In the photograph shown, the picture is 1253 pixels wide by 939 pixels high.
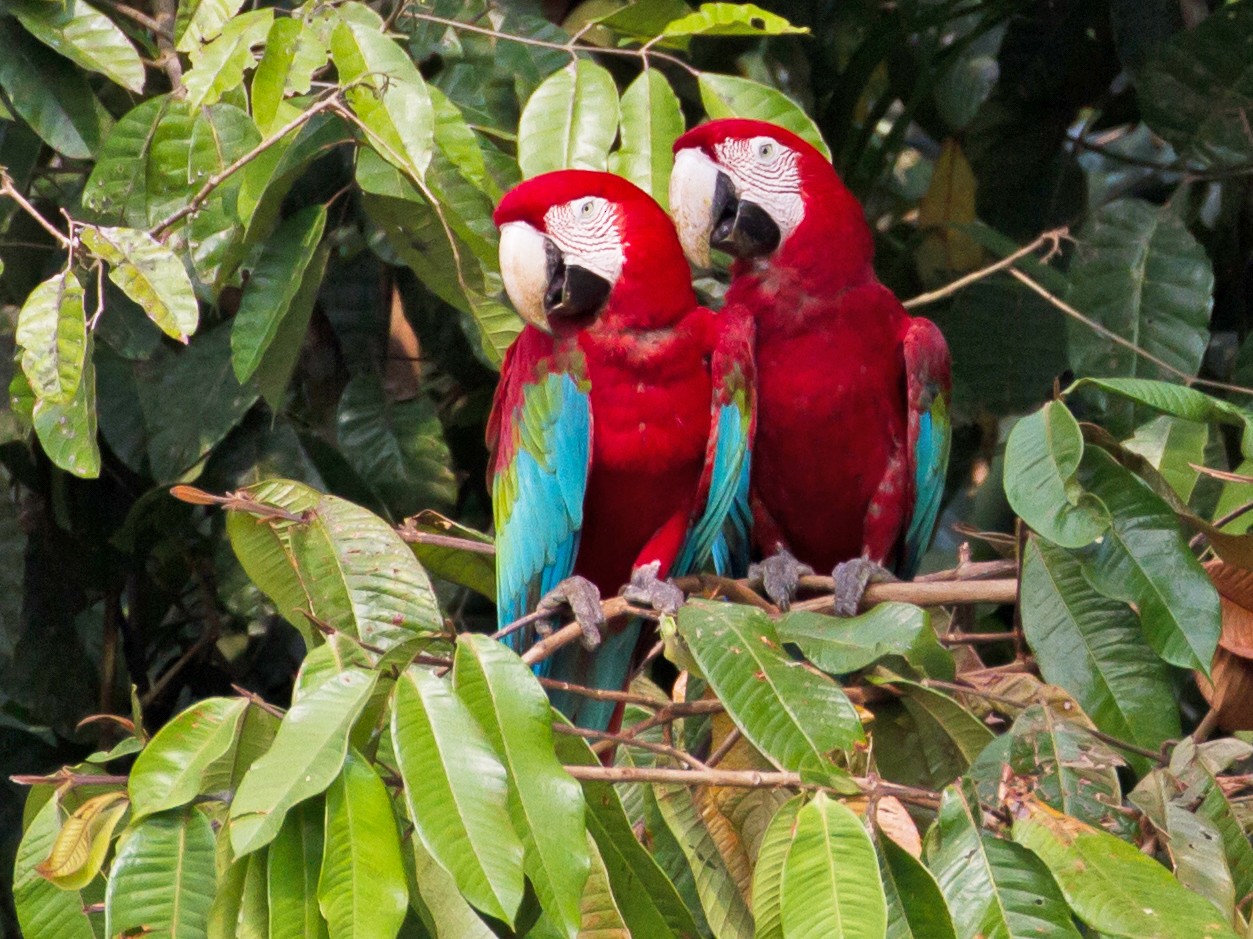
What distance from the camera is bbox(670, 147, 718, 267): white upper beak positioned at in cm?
161

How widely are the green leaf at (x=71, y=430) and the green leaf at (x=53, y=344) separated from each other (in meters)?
0.05

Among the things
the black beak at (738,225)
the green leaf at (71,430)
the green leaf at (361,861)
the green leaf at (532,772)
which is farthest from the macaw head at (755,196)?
the green leaf at (361,861)

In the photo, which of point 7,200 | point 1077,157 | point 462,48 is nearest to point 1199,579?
point 462,48

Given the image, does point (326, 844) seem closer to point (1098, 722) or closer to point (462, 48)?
point (1098, 722)

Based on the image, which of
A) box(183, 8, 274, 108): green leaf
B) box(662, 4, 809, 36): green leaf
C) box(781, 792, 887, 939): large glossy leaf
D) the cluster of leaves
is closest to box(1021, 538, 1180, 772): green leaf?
the cluster of leaves

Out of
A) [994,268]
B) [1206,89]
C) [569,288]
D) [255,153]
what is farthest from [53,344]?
[1206,89]

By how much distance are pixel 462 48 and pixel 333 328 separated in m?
0.48

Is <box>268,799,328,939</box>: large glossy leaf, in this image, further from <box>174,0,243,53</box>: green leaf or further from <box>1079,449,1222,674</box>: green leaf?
<box>174,0,243,53</box>: green leaf

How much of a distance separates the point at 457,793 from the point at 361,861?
0.22ft

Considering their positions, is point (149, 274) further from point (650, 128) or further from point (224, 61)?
point (650, 128)

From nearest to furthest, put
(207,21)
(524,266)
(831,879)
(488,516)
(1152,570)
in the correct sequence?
1. (831,879)
2. (1152,570)
3. (207,21)
4. (524,266)
5. (488,516)

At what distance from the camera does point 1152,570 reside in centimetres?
104

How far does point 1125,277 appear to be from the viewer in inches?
76.5

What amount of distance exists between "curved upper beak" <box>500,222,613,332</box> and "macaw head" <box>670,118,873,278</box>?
0.16 m
